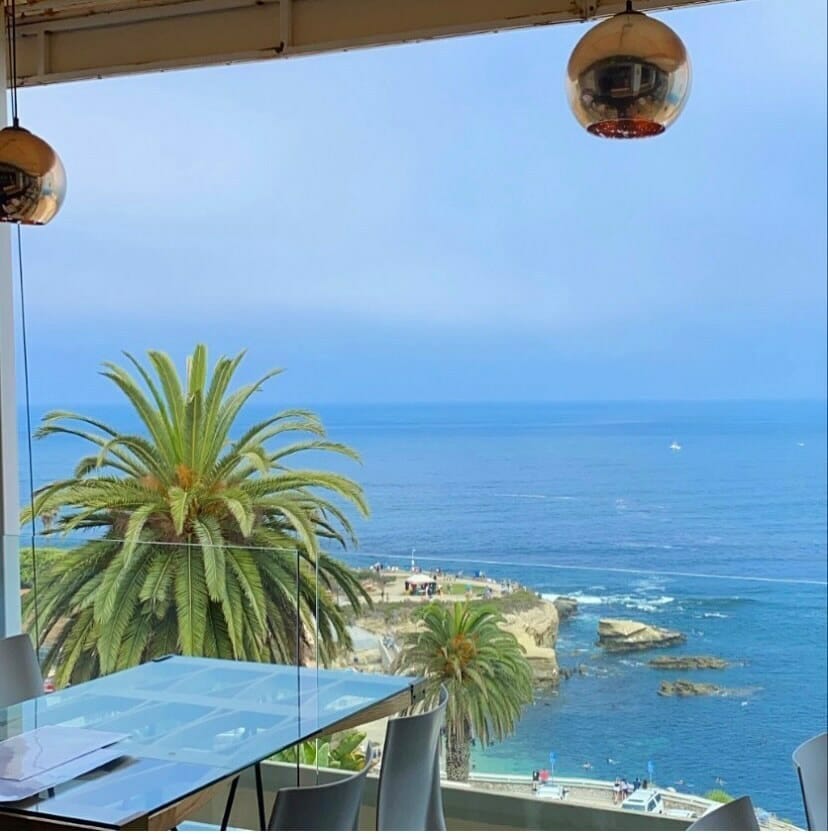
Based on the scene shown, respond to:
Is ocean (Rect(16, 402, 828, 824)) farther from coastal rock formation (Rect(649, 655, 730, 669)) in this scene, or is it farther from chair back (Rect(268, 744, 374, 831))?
chair back (Rect(268, 744, 374, 831))

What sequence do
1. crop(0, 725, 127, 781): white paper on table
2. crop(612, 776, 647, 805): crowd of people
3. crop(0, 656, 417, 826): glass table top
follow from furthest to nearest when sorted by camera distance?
crop(612, 776, 647, 805): crowd of people < crop(0, 725, 127, 781): white paper on table < crop(0, 656, 417, 826): glass table top

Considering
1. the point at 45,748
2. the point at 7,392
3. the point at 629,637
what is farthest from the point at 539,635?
the point at 7,392

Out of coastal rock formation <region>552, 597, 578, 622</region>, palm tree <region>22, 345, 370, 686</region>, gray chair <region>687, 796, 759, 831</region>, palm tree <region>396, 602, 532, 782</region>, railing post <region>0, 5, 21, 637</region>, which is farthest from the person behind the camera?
railing post <region>0, 5, 21, 637</region>

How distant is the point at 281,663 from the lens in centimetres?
312

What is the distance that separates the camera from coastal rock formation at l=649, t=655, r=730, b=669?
3902mm

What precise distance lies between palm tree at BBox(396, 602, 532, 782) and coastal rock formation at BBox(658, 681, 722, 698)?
18.4 inches

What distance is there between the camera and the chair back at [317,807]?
2021 mm

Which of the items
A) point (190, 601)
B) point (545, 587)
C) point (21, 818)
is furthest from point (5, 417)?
point (21, 818)

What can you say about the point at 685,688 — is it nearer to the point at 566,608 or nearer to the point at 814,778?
the point at 566,608

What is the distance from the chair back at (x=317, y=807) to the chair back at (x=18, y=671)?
5.56ft

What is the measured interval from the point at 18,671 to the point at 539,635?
1774mm

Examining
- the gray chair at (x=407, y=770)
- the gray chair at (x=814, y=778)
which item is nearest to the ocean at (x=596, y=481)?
the gray chair at (x=407, y=770)

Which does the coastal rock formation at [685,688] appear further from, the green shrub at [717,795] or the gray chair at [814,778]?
the gray chair at [814,778]

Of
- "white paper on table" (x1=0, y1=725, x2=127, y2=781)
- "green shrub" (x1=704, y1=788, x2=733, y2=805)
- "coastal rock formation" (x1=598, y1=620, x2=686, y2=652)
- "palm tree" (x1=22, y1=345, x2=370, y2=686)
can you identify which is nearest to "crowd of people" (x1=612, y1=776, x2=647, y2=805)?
"green shrub" (x1=704, y1=788, x2=733, y2=805)
